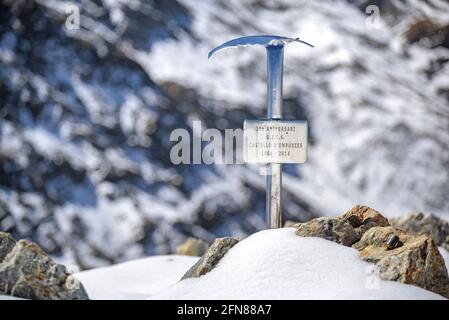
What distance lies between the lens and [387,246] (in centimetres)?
450

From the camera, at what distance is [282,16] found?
48.0ft

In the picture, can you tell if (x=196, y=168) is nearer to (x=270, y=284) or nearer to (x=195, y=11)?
(x=195, y=11)

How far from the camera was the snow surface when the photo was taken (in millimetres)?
4039

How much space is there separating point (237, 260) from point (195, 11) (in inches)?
420

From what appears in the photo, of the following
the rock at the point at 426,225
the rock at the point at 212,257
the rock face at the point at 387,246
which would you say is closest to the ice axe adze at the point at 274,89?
the rock face at the point at 387,246

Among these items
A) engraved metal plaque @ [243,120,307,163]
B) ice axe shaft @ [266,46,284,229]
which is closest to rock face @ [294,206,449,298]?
ice axe shaft @ [266,46,284,229]

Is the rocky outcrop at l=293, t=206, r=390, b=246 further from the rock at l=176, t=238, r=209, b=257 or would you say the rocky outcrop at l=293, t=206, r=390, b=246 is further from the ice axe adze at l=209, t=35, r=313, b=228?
the rock at l=176, t=238, r=209, b=257

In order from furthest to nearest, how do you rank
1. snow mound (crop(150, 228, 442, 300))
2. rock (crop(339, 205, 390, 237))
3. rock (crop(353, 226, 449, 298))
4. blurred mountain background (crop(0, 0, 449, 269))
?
blurred mountain background (crop(0, 0, 449, 269)), rock (crop(339, 205, 390, 237)), rock (crop(353, 226, 449, 298)), snow mound (crop(150, 228, 442, 300))

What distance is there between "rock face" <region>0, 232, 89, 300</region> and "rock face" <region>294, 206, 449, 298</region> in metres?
1.50

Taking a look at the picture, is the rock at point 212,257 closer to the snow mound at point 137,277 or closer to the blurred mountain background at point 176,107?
the snow mound at point 137,277

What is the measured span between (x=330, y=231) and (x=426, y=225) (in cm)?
392

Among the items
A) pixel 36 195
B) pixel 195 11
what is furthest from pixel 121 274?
pixel 195 11

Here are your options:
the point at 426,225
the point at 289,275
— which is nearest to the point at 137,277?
the point at 289,275

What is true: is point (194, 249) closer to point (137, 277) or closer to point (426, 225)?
point (137, 277)
